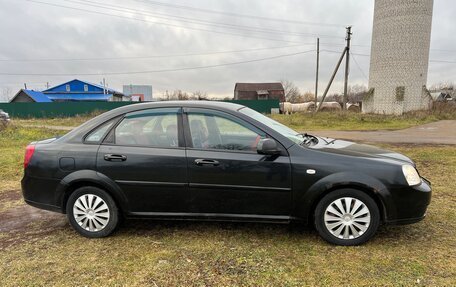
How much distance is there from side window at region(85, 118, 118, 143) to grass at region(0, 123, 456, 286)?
113 centimetres

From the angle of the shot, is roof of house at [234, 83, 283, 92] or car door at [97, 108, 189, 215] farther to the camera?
roof of house at [234, 83, 283, 92]

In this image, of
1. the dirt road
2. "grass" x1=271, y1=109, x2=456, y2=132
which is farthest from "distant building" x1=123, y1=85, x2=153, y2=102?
the dirt road

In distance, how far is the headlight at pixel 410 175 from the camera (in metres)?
3.51

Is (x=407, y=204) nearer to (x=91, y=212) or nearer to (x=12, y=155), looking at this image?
(x=91, y=212)

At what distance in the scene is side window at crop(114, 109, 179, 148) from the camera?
3.87 meters

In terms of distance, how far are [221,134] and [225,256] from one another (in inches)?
52.2

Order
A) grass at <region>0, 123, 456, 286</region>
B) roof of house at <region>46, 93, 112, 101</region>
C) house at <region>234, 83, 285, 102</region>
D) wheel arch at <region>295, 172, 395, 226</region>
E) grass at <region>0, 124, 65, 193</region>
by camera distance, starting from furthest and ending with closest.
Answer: house at <region>234, 83, 285, 102</region>, roof of house at <region>46, 93, 112, 101</region>, grass at <region>0, 124, 65, 193</region>, wheel arch at <region>295, 172, 395, 226</region>, grass at <region>0, 123, 456, 286</region>

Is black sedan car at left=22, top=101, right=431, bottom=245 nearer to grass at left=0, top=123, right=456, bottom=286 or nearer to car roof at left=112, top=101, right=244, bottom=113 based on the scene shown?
car roof at left=112, top=101, right=244, bottom=113

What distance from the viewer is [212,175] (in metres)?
3.65

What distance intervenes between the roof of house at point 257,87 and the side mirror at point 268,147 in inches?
2851

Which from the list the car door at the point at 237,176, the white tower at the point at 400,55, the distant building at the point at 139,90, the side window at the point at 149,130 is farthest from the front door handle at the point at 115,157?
the distant building at the point at 139,90

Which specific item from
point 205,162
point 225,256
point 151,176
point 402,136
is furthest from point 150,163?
point 402,136

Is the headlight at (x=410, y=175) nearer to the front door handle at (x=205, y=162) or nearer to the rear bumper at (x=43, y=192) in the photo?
the front door handle at (x=205, y=162)

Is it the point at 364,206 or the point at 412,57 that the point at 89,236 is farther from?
the point at 412,57
